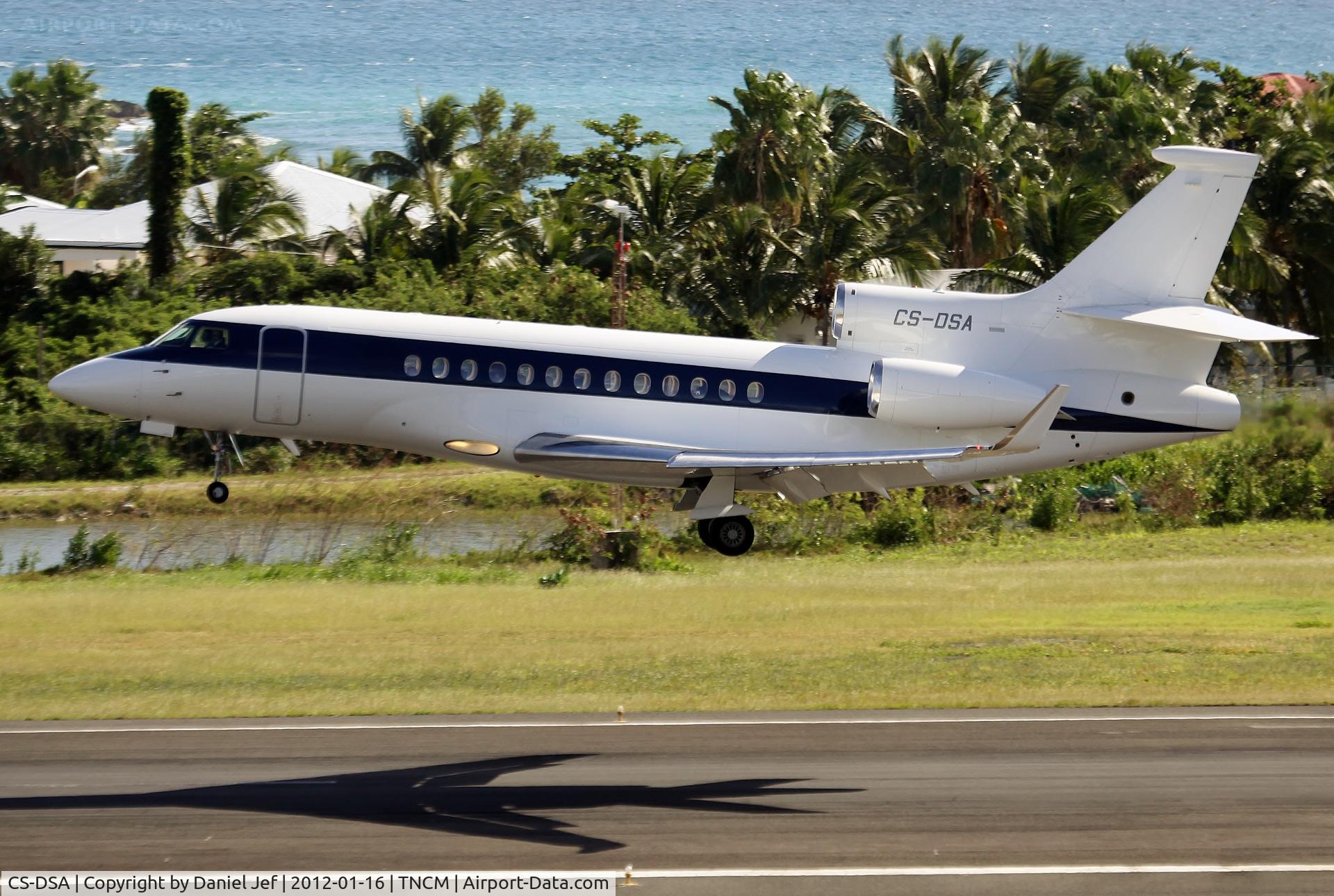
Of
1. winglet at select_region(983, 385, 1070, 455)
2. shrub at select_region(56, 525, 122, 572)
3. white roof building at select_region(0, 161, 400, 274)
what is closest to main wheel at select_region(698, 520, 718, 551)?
winglet at select_region(983, 385, 1070, 455)

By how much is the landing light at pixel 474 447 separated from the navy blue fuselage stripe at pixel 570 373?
0.81 m

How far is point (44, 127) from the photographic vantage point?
97.4m

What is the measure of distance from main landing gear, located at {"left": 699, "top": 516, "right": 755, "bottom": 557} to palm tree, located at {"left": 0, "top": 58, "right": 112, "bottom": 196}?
8693 centimetres

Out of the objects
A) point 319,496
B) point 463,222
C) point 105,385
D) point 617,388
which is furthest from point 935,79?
point 105,385

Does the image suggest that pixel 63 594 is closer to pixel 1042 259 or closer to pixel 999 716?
pixel 999 716

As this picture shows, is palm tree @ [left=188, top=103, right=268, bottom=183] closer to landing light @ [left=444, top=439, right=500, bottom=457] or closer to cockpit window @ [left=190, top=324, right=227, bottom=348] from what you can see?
cockpit window @ [left=190, top=324, right=227, bottom=348]

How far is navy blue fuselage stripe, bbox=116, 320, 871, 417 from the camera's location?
21.2m

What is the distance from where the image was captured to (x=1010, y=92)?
71250mm

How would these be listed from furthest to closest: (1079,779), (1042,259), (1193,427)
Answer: (1042,259), (1193,427), (1079,779)

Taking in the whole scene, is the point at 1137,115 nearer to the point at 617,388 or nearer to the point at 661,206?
the point at 661,206

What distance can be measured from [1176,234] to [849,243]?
26.8 m

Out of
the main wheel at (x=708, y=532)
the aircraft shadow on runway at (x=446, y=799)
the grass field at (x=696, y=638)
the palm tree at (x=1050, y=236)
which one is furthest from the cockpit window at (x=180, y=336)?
the palm tree at (x=1050, y=236)

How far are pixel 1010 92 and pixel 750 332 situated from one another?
30.2m

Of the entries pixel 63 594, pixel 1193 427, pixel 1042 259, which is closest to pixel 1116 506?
pixel 1042 259
